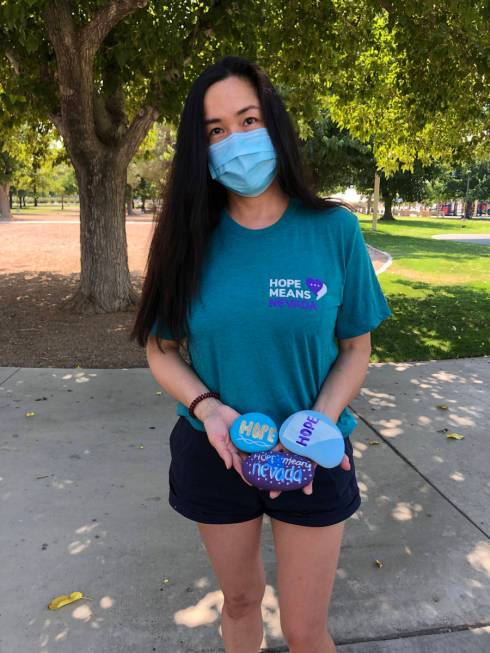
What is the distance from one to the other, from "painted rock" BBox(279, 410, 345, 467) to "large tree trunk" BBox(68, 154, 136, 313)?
274 inches

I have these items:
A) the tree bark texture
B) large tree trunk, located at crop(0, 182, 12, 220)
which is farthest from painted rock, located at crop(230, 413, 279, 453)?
large tree trunk, located at crop(0, 182, 12, 220)

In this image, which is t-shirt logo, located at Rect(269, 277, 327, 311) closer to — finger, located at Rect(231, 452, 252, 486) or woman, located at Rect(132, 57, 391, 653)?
woman, located at Rect(132, 57, 391, 653)

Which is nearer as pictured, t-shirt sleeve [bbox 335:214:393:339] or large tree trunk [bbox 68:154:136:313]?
t-shirt sleeve [bbox 335:214:393:339]

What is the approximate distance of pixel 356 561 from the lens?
2830 millimetres

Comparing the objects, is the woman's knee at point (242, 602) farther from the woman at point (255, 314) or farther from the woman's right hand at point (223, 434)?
the woman's right hand at point (223, 434)

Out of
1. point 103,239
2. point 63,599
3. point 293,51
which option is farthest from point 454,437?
point 293,51

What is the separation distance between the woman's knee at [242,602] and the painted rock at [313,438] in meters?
0.54

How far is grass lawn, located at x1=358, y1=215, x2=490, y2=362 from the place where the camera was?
23.0 ft

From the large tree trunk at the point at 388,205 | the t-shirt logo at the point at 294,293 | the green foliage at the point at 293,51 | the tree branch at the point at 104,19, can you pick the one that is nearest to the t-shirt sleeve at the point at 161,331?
the t-shirt logo at the point at 294,293

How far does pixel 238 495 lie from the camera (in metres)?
1.59

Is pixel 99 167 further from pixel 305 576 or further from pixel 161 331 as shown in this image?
pixel 305 576

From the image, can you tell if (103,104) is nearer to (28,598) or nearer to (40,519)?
(40,519)

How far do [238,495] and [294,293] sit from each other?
0.58 meters

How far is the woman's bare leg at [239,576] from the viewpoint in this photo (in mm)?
1628
